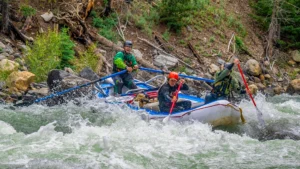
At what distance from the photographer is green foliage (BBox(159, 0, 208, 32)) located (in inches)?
665

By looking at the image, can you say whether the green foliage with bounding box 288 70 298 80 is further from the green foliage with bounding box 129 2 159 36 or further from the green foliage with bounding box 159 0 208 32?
the green foliage with bounding box 129 2 159 36

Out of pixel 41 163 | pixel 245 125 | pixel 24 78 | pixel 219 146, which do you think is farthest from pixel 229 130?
pixel 24 78

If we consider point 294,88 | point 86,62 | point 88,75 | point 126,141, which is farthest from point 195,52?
point 126,141

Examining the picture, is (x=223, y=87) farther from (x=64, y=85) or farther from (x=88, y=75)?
(x=64, y=85)

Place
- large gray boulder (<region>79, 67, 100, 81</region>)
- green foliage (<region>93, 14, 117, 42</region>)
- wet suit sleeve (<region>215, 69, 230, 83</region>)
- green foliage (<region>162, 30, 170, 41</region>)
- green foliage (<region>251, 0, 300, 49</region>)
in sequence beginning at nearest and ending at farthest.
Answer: wet suit sleeve (<region>215, 69, 230, 83</region>), large gray boulder (<region>79, 67, 100, 81</region>), green foliage (<region>93, 14, 117, 42</region>), green foliage (<region>162, 30, 170, 41</region>), green foliage (<region>251, 0, 300, 49</region>)

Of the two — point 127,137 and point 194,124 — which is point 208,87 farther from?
point 127,137

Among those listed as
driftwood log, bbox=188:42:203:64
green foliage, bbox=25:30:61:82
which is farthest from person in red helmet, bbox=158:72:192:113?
driftwood log, bbox=188:42:203:64

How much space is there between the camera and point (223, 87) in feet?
31.7

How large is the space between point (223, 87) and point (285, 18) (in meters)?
11.7

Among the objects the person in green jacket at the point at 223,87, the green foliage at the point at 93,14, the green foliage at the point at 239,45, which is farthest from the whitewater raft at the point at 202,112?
the green foliage at the point at 239,45

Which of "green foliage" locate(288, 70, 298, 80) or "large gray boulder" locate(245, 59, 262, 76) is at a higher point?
"large gray boulder" locate(245, 59, 262, 76)

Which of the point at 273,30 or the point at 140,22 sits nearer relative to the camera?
the point at 140,22

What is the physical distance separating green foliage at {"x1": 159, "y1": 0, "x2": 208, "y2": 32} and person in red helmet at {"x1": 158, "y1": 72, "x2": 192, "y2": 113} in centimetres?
800

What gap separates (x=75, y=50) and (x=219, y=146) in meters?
7.78
